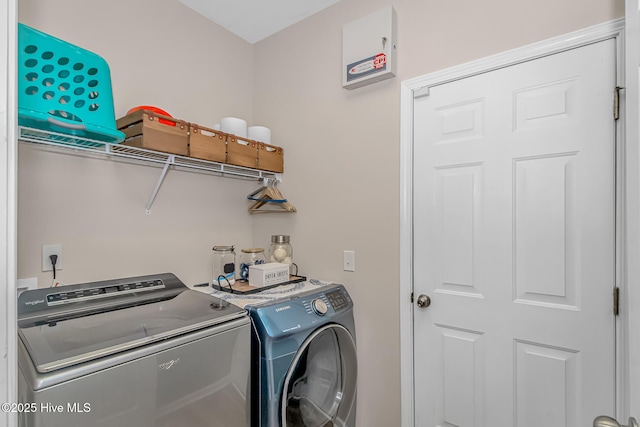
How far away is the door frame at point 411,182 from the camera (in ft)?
3.91

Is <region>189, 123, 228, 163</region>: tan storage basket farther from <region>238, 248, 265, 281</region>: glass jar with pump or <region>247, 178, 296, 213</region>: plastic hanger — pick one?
<region>238, 248, 265, 281</region>: glass jar with pump

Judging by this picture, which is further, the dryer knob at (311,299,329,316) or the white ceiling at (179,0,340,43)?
the white ceiling at (179,0,340,43)

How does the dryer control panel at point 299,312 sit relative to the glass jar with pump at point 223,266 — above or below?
below

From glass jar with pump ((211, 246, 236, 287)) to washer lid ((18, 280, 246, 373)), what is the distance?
0.36 meters

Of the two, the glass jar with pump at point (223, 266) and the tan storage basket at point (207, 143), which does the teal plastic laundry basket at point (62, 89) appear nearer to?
the tan storage basket at point (207, 143)

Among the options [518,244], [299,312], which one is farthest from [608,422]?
[299,312]

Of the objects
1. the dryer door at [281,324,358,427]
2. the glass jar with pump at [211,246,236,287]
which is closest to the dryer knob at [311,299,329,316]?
the dryer door at [281,324,358,427]

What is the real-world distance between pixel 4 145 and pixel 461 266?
1579 millimetres

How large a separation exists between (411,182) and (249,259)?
1.03 m

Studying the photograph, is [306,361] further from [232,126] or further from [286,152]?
[232,126]

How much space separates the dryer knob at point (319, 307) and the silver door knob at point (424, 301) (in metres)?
0.46

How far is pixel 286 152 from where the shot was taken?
7.18 feet

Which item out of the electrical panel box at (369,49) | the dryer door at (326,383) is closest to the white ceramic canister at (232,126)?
the electrical panel box at (369,49)

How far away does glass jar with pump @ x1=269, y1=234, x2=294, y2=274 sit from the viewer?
204 cm
